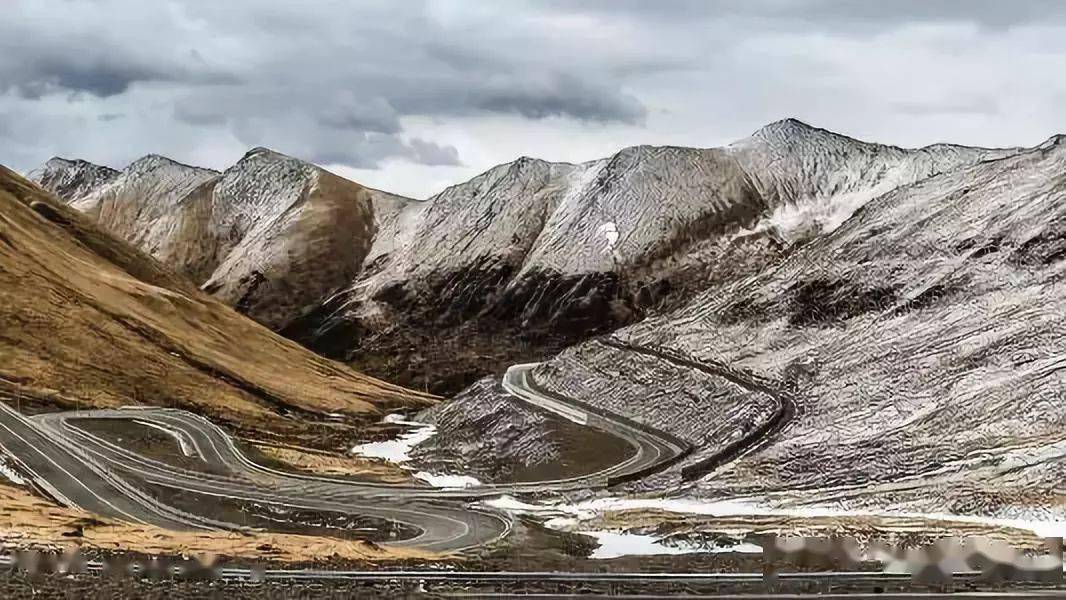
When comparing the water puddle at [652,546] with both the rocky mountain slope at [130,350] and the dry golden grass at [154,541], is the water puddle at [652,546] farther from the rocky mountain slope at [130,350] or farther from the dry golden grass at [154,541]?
the rocky mountain slope at [130,350]

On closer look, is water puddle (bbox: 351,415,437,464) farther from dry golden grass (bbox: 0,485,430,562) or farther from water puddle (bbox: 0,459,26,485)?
dry golden grass (bbox: 0,485,430,562)

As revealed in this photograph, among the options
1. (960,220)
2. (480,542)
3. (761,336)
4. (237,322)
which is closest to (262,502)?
(480,542)

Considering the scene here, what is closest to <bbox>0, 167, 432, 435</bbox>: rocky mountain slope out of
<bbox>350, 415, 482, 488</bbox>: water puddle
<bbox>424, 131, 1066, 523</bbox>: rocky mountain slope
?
<bbox>350, 415, 482, 488</bbox>: water puddle

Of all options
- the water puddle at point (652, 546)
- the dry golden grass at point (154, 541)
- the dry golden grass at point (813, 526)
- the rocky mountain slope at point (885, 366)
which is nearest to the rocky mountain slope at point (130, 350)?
the rocky mountain slope at point (885, 366)

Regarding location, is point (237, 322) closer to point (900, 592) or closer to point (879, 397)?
point (879, 397)

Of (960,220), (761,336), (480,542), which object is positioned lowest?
(480,542)

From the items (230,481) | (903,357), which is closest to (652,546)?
(230,481)

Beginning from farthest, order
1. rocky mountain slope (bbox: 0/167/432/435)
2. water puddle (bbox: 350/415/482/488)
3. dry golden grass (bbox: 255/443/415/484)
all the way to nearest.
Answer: rocky mountain slope (bbox: 0/167/432/435) → dry golden grass (bbox: 255/443/415/484) → water puddle (bbox: 350/415/482/488)
